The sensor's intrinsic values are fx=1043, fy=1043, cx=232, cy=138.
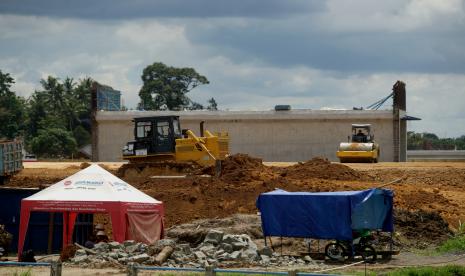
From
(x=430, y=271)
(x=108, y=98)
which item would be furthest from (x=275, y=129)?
(x=430, y=271)

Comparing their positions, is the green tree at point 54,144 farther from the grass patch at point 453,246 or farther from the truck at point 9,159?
the grass patch at point 453,246

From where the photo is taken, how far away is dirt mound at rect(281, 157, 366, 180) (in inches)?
1863

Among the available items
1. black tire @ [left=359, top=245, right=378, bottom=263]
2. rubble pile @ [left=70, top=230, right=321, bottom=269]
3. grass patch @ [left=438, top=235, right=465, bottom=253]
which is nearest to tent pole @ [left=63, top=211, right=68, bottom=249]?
rubble pile @ [left=70, top=230, right=321, bottom=269]

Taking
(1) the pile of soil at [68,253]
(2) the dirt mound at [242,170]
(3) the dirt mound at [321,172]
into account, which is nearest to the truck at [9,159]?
(2) the dirt mound at [242,170]

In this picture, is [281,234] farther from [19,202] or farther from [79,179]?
[19,202]

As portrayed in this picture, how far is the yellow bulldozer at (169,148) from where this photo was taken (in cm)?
5141

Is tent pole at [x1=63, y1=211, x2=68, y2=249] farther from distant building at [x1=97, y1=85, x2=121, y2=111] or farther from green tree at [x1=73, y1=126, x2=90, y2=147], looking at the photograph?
green tree at [x1=73, y1=126, x2=90, y2=147]

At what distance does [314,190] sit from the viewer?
134 ft

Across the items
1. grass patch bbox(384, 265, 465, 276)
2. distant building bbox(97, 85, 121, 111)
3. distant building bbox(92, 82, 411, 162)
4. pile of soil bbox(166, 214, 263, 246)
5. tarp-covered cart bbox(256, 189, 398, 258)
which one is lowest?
grass patch bbox(384, 265, 465, 276)

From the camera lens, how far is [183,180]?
4550 cm

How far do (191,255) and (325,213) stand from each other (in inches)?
168

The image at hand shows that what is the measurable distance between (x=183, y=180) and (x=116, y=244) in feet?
58.1

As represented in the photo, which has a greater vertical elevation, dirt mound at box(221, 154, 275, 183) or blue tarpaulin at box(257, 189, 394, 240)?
dirt mound at box(221, 154, 275, 183)

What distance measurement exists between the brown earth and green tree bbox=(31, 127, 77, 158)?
5371cm
